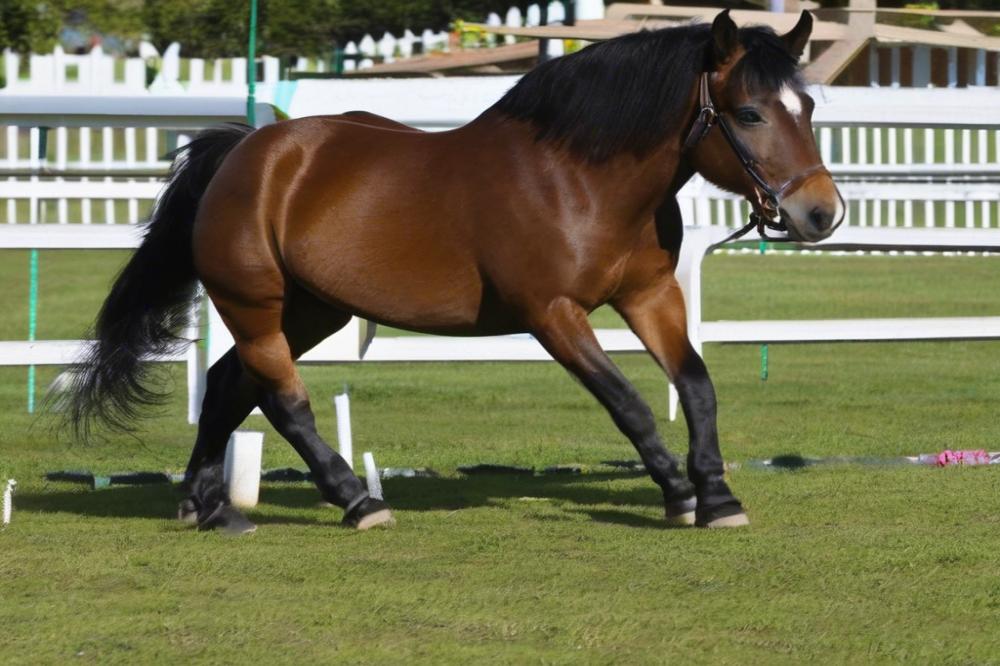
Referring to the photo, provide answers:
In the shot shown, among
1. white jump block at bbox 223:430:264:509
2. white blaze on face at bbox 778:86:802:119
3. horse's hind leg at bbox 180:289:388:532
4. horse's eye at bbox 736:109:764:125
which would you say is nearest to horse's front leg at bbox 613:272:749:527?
horse's eye at bbox 736:109:764:125

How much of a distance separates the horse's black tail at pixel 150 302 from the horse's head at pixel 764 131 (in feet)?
6.56

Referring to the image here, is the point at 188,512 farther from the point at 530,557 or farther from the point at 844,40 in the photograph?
the point at 844,40

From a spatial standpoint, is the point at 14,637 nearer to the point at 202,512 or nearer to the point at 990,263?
the point at 202,512

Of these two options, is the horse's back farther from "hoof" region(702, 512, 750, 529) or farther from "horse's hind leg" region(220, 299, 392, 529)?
"hoof" region(702, 512, 750, 529)

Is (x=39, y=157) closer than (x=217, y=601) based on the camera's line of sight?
No

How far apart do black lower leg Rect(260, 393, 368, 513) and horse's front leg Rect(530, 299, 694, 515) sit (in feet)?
2.89

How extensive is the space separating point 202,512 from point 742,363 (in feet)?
23.8

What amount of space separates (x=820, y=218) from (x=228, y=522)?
91.1 inches

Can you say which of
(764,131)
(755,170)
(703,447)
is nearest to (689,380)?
(703,447)

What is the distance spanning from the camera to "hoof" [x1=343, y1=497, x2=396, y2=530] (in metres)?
6.25

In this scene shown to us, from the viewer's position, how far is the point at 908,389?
11.4m

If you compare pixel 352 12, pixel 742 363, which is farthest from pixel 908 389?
pixel 352 12

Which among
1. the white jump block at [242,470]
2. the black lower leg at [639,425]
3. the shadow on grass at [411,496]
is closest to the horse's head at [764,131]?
the black lower leg at [639,425]

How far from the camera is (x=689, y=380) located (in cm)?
621
